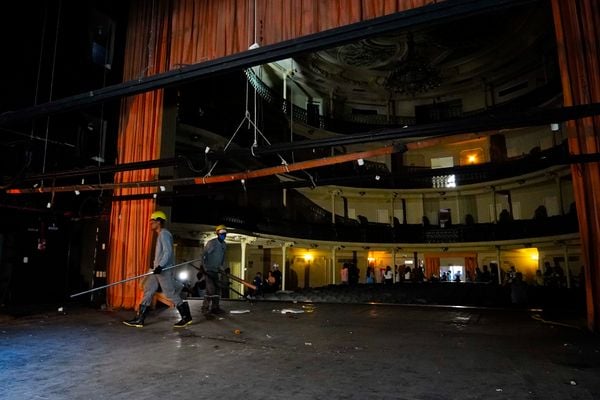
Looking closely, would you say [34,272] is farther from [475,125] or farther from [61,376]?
[475,125]

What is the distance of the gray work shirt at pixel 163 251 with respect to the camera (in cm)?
630

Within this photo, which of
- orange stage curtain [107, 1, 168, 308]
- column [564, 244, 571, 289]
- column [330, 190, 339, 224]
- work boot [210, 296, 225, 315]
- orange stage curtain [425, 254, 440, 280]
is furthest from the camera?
orange stage curtain [425, 254, 440, 280]

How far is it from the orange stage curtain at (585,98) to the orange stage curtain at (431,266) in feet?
78.9

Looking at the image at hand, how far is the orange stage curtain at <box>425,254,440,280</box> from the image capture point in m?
28.9

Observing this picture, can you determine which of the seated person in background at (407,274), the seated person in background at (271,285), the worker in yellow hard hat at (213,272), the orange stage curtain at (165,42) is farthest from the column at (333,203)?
the orange stage curtain at (165,42)

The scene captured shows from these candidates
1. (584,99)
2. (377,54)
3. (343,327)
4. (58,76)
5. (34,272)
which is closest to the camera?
(584,99)

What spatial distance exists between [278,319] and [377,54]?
915 inches

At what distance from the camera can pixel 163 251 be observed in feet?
20.9

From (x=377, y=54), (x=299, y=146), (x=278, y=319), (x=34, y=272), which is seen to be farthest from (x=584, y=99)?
(x=377, y=54)

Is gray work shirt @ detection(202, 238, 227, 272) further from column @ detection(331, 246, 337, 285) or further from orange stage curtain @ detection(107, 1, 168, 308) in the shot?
column @ detection(331, 246, 337, 285)

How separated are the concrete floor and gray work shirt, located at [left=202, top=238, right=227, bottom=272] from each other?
5.32 feet

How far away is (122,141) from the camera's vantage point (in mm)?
8773

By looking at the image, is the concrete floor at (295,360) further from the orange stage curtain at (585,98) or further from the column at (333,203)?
the column at (333,203)

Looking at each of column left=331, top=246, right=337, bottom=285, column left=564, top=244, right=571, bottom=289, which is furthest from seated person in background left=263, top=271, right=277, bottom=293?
column left=564, top=244, right=571, bottom=289
